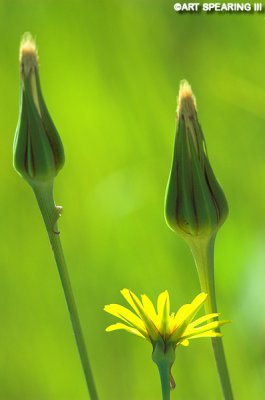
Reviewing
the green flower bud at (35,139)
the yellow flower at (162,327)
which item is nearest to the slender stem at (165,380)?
the yellow flower at (162,327)

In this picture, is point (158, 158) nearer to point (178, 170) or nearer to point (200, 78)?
point (200, 78)

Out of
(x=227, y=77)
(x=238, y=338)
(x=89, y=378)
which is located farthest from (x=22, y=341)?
(x=89, y=378)

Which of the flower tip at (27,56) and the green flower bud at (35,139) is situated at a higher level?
the flower tip at (27,56)

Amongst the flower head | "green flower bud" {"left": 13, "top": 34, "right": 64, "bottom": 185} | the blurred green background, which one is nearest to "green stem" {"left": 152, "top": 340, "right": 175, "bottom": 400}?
the flower head

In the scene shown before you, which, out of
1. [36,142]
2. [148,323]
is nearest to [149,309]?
[148,323]

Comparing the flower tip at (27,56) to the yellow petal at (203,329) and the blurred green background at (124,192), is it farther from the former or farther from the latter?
the blurred green background at (124,192)

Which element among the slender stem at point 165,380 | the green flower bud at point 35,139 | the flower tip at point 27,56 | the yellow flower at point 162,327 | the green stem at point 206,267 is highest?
the flower tip at point 27,56

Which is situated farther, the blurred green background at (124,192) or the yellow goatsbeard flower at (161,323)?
the blurred green background at (124,192)
